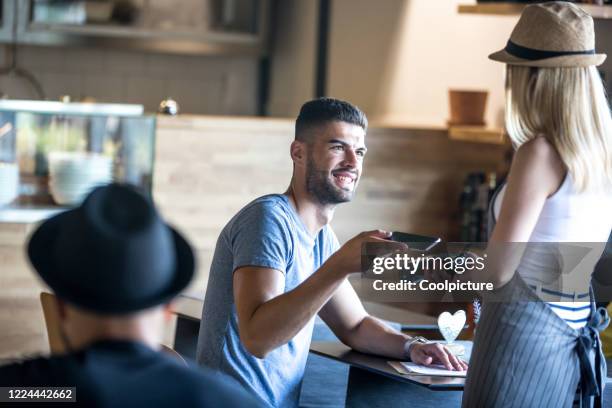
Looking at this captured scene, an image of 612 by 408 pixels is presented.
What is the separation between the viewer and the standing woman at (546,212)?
7.27 feet

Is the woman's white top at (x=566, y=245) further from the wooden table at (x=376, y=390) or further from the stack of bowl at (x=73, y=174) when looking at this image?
the stack of bowl at (x=73, y=174)

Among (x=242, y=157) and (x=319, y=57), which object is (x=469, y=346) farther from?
(x=319, y=57)

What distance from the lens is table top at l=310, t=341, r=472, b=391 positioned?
2.43 metres

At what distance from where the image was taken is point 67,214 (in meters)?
1.36

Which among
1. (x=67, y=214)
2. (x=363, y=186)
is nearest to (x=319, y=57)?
(x=363, y=186)

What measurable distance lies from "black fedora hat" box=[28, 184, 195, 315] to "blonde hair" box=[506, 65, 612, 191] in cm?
110

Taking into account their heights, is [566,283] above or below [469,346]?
above

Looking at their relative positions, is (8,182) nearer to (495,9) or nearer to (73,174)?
(73,174)

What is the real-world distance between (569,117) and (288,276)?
0.71 m

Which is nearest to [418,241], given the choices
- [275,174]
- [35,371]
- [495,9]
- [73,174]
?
[35,371]

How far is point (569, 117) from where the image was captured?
7.29 feet

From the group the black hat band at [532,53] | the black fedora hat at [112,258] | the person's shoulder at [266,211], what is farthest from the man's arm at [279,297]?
the black fedora hat at [112,258]

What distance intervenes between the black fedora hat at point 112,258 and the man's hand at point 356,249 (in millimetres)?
774

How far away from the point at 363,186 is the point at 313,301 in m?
2.67
